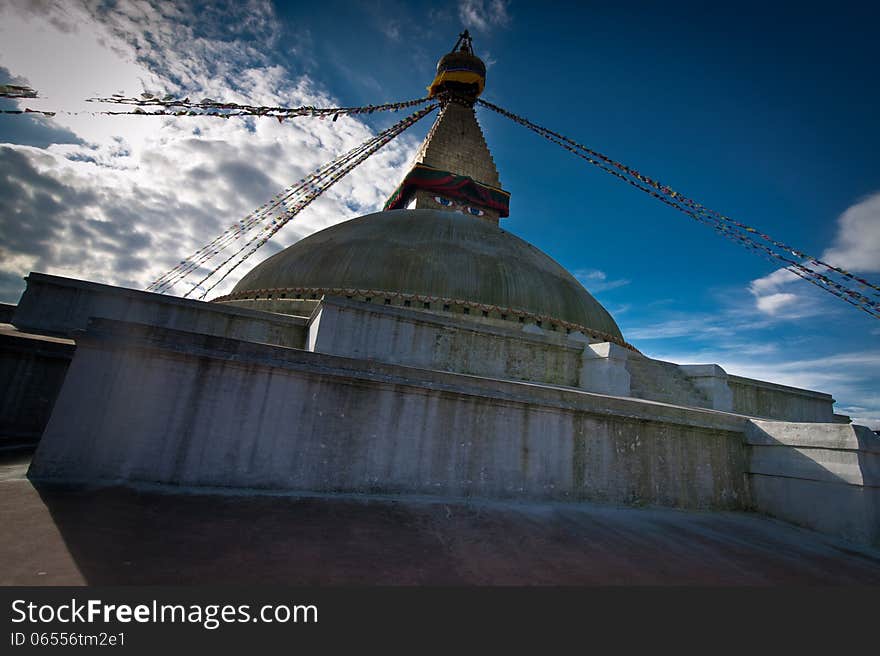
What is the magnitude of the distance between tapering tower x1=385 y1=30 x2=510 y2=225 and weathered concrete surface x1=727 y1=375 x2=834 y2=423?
→ 12479 mm

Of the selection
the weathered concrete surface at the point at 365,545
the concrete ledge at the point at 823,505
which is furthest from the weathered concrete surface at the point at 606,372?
the weathered concrete surface at the point at 365,545

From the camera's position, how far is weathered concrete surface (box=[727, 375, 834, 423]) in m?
12.5

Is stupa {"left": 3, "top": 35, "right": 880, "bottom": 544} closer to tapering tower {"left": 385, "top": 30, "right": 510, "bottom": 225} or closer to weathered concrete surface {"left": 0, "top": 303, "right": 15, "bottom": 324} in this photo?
weathered concrete surface {"left": 0, "top": 303, "right": 15, "bottom": 324}

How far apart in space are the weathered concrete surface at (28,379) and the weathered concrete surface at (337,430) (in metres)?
3.88

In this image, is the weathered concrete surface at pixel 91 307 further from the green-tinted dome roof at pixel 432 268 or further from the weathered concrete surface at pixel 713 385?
the weathered concrete surface at pixel 713 385

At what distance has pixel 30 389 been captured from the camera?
752 centimetres

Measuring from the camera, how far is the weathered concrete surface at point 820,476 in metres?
5.95

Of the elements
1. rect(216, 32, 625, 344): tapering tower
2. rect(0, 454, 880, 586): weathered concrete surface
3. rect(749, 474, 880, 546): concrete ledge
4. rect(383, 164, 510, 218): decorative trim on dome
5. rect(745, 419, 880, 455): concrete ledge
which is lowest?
rect(0, 454, 880, 586): weathered concrete surface

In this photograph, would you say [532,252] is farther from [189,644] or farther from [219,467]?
[189,644]

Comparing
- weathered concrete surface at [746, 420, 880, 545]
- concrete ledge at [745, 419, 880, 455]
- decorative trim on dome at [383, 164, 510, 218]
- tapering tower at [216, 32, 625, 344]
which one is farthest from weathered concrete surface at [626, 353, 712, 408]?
decorative trim on dome at [383, 164, 510, 218]

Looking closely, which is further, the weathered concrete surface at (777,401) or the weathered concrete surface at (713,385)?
the weathered concrete surface at (777,401)

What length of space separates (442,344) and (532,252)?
25.1 feet

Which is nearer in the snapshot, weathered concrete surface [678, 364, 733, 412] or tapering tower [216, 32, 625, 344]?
weathered concrete surface [678, 364, 733, 412]

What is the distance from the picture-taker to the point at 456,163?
67.8 ft
